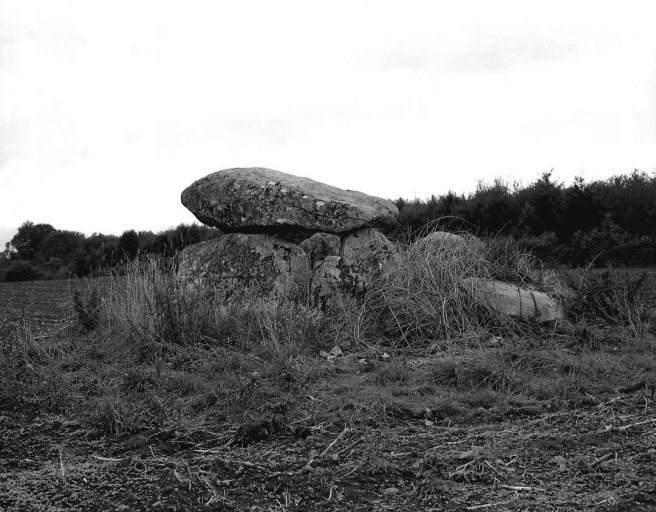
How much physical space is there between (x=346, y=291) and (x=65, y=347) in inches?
135

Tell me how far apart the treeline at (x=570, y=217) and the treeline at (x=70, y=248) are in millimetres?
5879

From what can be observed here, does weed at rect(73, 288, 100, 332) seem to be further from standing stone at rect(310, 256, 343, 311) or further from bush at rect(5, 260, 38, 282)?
bush at rect(5, 260, 38, 282)

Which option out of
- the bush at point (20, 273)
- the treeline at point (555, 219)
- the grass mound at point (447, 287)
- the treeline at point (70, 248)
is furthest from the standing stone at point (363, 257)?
the bush at point (20, 273)

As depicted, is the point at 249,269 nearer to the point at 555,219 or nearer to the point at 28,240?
the point at 555,219

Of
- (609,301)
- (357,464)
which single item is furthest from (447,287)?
(357,464)

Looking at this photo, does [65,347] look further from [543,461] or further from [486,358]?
[543,461]

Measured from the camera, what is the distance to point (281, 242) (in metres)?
9.88

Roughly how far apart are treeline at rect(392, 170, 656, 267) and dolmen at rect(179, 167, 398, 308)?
11.8ft

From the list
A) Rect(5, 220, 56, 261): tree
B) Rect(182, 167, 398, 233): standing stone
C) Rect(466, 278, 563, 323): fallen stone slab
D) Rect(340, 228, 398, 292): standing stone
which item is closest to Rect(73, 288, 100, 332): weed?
→ Rect(182, 167, 398, 233): standing stone

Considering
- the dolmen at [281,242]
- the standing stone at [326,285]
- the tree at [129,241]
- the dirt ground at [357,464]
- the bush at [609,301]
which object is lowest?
the dirt ground at [357,464]

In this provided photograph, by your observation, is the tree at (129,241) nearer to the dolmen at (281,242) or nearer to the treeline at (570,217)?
the treeline at (570,217)

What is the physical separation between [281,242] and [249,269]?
0.57 m

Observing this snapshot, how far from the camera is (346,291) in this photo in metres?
9.39

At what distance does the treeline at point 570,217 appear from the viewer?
14.5 m
